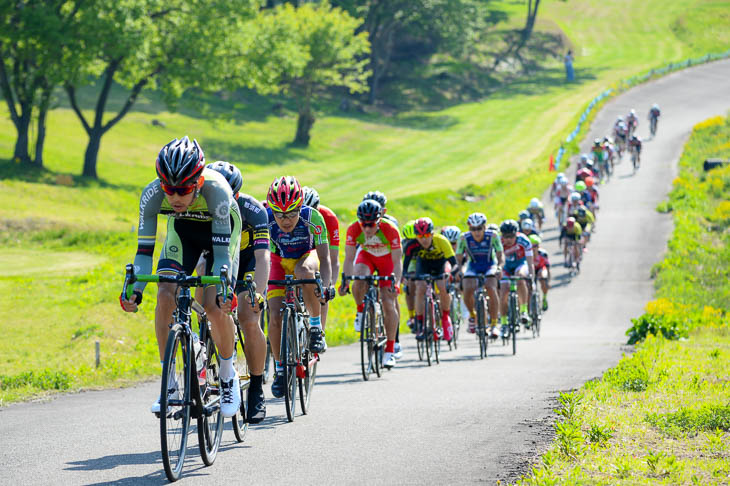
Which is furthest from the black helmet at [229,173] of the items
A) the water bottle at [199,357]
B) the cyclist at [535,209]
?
the cyclist at [535,209]

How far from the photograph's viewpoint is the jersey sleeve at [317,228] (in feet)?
35.2

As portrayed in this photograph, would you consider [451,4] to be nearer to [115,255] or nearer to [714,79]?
[714,79]

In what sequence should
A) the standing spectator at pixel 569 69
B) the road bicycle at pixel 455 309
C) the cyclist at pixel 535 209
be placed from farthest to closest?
the standing spectator at pixel 569 69 < the cyclist at pixel 535 209 < the road bicycle at pixel 455 309

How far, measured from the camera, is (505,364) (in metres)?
15.2

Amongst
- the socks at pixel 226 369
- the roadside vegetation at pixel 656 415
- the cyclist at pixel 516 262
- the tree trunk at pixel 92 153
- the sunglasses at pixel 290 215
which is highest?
the tree trunk at pixel 92 153

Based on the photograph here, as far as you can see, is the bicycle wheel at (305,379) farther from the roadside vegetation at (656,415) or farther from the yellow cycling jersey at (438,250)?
the yellow cycling jersey at (438,250)

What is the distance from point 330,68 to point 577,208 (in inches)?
1355

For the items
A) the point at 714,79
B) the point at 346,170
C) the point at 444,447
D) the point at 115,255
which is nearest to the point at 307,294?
the point at 444,447

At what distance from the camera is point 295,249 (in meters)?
11.0

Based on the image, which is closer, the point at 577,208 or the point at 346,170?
the point at 577,208

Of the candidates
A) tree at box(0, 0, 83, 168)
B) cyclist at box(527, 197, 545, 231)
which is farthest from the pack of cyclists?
tree at box(0, 0, 83, 168)

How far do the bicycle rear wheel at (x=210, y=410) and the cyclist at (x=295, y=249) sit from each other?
2.01m

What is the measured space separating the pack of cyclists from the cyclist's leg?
0.01 m

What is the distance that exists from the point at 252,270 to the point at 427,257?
23.7 feet
